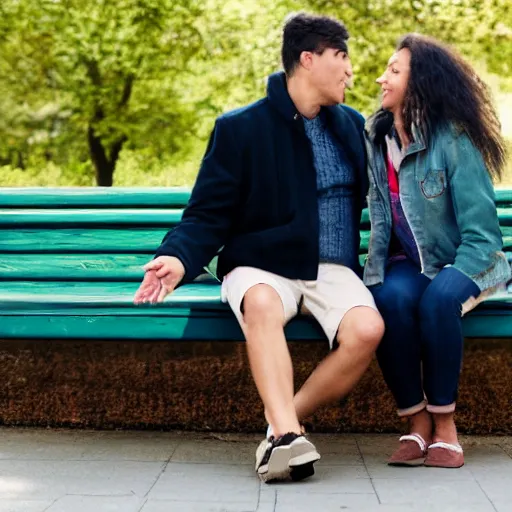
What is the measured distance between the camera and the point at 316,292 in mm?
3629

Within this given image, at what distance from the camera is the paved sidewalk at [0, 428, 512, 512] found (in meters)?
3.11

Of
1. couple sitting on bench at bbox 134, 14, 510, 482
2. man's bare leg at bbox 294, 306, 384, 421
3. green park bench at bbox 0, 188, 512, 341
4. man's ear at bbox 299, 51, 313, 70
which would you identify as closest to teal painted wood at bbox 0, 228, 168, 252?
green park bench at bbox 0, 188, 512, 341

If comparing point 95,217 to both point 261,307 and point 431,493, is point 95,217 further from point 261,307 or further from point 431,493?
point 431,493

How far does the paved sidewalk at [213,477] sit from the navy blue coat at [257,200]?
0.65 meters

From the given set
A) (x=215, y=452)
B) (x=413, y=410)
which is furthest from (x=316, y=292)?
(x=215, y=452)

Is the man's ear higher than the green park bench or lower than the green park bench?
higher

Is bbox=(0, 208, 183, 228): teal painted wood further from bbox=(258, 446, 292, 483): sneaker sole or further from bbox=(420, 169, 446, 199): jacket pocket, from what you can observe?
bbox=(258, 446, 292, 483): sneaker sole

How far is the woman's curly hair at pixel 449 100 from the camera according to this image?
3686 mm

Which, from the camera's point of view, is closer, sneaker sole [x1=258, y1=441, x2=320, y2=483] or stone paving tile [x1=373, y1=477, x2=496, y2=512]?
stone paving tile [x1=373, y1=477, x2=496, y2=512]

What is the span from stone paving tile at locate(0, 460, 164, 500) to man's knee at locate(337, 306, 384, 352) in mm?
757

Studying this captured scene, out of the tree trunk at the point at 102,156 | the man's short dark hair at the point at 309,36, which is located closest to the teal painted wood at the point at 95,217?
the man's short dark hair at the point at 309,36

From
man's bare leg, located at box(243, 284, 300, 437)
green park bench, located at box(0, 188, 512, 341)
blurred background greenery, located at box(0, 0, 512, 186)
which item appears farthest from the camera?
blurred background greenery, located at box(0, 0, 512, 186)

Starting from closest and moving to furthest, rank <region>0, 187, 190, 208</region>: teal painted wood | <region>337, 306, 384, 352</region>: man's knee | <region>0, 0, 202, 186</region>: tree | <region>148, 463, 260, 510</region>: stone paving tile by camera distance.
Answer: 1. <region>148, 463, 260, 510</region>: stone paving tile
2. <region>337, 306, 384, 352</region>: man's knee
3. <region>0, 187, 190, 208</region>: teal painted wood
4. <region>0, 0, 202, 186</region>: tree

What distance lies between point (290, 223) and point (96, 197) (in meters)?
1.28
